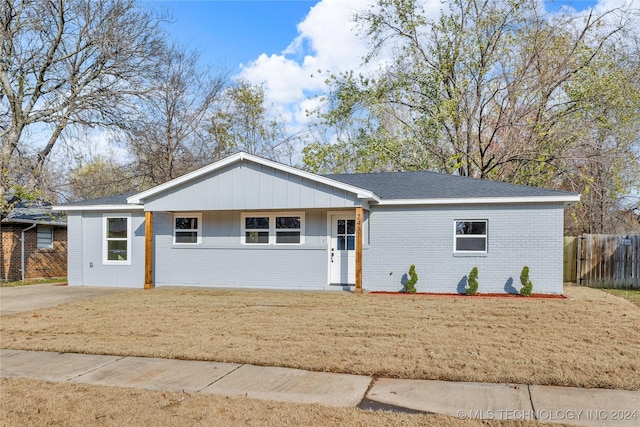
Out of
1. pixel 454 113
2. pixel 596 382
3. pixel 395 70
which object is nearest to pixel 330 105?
pixel 395 70

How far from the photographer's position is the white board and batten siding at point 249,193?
13.2 m

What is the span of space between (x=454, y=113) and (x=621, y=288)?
930 centimetres

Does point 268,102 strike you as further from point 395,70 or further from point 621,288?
point 621,288

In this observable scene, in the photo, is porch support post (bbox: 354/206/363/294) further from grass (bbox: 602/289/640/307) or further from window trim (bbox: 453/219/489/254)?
grass (bbox: 602/289/640/307)

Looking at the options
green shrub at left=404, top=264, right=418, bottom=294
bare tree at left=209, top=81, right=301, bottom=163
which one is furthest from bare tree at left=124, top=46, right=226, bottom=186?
green shrub at left=404, top=264, right=418, bottom=294

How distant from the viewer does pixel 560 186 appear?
22.6 meters

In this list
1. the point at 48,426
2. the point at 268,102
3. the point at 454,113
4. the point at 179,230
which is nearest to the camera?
the point at 48,426

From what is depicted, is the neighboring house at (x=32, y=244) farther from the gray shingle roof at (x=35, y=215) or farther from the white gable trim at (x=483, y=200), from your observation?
the white gable trim at (x=483, y=200)

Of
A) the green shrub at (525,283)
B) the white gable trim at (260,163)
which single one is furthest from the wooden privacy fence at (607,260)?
the white gable trim at (260,163)

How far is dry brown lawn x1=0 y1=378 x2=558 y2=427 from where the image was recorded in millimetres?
4367

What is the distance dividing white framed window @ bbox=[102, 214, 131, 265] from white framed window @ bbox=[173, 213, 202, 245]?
61.7 inches

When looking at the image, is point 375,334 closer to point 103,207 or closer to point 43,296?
point 43,296

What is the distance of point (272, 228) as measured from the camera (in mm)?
14727

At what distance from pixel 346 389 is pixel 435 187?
974cm
